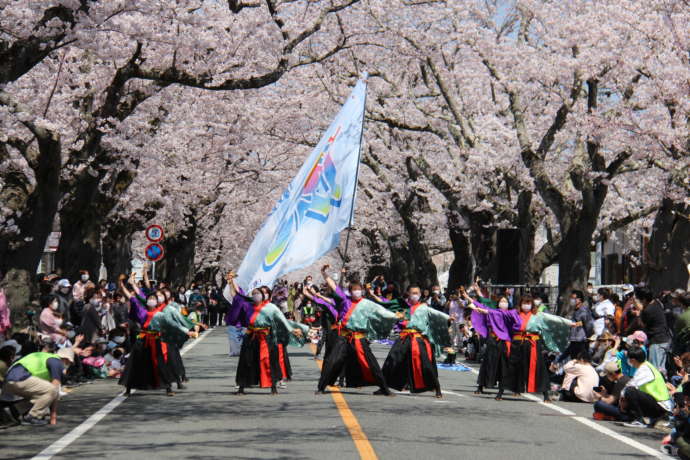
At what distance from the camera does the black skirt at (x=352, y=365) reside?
54.2 feet

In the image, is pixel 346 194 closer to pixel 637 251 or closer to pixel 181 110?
pixel 181 110

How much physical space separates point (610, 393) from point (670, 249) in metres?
13.9

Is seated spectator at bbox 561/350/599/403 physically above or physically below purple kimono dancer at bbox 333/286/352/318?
below

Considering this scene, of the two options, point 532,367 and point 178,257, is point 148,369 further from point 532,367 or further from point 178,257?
point 178,257

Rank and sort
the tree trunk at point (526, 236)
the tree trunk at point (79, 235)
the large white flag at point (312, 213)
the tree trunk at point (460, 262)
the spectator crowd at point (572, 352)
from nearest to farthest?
the spectator crowd at point (572, 352) < the large white flag at point (312, 213) < the tree trunk at point (79, 235) < the tree trunk at point (526, 236) < the tree trunk at point (460, 262)

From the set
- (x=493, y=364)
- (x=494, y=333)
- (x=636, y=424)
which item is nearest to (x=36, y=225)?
(x=494, y=333)

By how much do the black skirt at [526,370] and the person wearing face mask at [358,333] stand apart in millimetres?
1891

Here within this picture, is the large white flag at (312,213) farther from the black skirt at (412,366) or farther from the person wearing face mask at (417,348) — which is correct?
the black skirt at (412,366)

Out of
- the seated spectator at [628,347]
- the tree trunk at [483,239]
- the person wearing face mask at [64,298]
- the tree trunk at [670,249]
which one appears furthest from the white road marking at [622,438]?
the tree trunk at [483,239]

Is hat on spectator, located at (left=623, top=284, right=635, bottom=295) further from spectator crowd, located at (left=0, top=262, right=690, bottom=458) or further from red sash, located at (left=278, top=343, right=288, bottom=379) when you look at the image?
red sash, located at (left=278, top=343, right=288, bottom=379)

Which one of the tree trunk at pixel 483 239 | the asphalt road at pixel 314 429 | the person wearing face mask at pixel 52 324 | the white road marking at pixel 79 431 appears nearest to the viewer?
the white road marking at pixel 79 431

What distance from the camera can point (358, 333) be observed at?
16812 millimetres

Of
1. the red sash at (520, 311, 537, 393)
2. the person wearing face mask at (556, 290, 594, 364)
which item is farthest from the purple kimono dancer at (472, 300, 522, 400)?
the person wearing face mask at (556, 290, 594, 364)

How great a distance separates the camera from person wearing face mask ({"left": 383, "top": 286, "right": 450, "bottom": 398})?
16.8 meters
